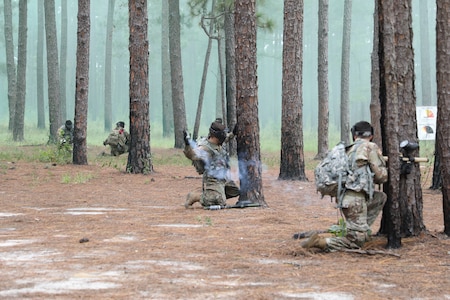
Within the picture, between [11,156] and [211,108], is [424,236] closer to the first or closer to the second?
[11,156]

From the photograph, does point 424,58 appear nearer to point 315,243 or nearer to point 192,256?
point 315,243

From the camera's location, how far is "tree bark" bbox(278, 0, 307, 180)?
1678 centimetres

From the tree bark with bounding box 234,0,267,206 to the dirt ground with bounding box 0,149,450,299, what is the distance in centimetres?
59

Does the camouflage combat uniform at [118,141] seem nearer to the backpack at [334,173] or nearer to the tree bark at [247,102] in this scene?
the tree bark at [247,102]

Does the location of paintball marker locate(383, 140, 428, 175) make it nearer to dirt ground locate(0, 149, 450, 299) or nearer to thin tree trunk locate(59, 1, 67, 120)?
dirt ground locate(0, 149, 450, 299)

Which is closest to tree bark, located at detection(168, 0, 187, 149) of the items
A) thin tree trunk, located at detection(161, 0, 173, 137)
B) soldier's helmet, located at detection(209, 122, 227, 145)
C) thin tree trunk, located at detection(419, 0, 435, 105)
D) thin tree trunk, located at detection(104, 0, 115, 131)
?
thin tree trunk, located at detection(161, 0, 173, 137)

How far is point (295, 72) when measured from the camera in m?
17.2

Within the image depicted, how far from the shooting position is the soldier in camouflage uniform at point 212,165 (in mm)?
11531

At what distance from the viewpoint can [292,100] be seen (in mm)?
17000

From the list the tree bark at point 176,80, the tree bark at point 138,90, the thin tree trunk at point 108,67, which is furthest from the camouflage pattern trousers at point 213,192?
the thin tree trunk at point 108,67

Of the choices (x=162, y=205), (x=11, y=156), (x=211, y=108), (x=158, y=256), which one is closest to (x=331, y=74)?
(x=211, y=108)

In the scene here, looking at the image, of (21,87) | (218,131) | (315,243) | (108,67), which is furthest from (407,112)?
(108,67)

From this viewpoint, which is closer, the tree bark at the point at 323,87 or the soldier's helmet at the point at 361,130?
the soldier's helmet at the point at 361,130

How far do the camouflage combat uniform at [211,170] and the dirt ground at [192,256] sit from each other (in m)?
0.25
